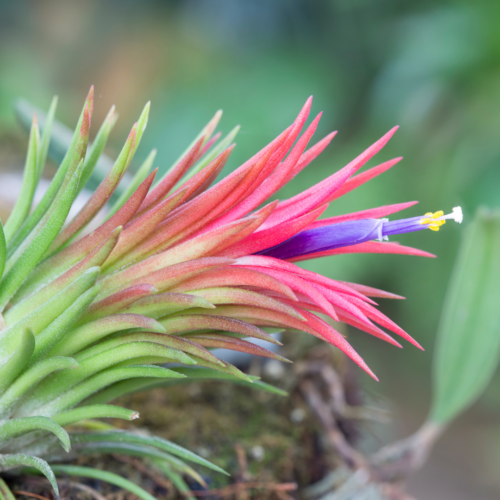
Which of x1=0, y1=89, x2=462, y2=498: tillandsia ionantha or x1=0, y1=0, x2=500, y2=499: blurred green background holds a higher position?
x1=0, y1=0, x2=500, y2=499: blurred green background

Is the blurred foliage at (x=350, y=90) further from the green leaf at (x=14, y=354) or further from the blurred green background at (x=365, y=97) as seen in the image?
the green leaf at (x=14, y=354)

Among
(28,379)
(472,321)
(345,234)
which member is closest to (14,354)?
(28,379)

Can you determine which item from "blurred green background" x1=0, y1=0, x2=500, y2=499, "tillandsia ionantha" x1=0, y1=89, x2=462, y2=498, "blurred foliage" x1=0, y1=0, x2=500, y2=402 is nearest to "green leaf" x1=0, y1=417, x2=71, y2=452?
"tillandsia ionantha" x1=0, y1=89, x2=462, y2=498

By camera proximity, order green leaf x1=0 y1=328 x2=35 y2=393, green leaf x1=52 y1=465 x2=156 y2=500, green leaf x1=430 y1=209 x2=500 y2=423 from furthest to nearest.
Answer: green leaf x1=430 y1=209 x2=500 y2=423
green leaf x1=52 y1=465 x2=156 y2=500
green leaf x1=0 y1=328 x2=35 y2=393

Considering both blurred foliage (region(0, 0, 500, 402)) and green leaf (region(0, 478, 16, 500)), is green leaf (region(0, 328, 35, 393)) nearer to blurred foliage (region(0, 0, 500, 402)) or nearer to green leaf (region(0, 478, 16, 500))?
green leaf (region(0, 478, 16, 500))

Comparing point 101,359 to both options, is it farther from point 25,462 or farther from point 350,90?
point 350,90

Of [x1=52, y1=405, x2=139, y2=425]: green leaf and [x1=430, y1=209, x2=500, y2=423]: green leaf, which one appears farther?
[x1=430, y1=209, x2=500, y2=423]: green leaf

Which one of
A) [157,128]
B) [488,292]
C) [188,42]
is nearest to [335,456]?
[488,292]

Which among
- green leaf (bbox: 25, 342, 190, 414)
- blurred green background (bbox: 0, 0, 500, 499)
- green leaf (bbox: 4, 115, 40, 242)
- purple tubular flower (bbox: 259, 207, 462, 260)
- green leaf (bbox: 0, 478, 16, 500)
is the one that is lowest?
green leaf (bbox: 0, 478, 16, 500)
